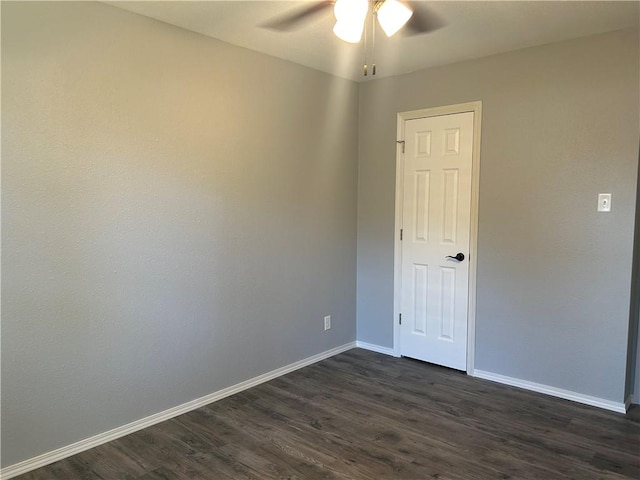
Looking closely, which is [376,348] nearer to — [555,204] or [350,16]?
[555,204]

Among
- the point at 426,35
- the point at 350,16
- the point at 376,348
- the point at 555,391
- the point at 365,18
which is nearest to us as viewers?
the point at 350,16

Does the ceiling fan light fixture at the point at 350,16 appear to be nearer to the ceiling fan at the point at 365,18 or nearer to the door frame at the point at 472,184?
the ceiling fan at the point at 365,18

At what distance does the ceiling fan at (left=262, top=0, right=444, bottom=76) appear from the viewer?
2.19m

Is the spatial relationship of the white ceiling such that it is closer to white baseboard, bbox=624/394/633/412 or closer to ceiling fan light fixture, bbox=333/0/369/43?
ceiling fan light fixture, bbox=333/0/369/43

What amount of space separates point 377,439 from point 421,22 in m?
2.50

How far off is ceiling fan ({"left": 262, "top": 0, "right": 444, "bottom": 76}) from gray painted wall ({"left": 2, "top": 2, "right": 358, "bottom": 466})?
65 cm

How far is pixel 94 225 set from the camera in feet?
8.29

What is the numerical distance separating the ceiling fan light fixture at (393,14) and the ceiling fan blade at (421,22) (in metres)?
0.28

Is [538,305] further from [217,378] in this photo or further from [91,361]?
[91,361]

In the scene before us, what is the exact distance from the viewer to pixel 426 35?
9.73 feet

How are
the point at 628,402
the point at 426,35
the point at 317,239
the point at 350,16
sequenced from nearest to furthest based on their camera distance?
the point at 350,16 → the point at 426,35 → the point at 628,402 → the point at 317,239

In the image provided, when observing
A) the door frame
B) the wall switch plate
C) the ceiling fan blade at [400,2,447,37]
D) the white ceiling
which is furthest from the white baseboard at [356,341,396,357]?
the ceiling fan blade at [400,2,447,37]

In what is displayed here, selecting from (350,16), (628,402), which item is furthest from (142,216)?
(628,402)

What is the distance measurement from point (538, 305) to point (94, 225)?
2.98 m
